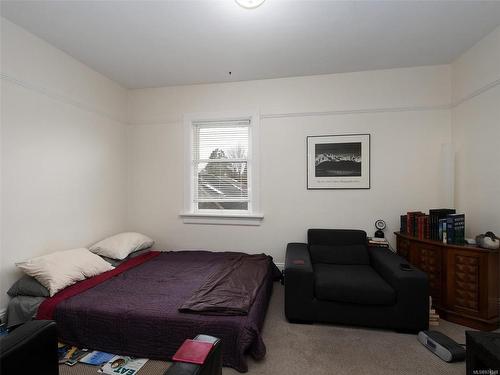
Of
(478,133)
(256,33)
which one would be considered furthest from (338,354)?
(256,33)

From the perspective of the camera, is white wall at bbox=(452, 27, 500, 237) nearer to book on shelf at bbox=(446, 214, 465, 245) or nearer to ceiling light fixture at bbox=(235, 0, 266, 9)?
book on shelf at bbox=(446, 214, 465, 245)

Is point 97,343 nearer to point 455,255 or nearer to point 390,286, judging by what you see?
point 390,286

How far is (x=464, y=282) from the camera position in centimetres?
217

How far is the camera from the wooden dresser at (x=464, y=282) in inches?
81.4

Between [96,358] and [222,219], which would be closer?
[96,358]

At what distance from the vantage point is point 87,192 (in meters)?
2.88

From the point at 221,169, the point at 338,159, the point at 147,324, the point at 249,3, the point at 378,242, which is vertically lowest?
the point at 147,324

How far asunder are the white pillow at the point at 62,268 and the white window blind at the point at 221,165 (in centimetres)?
146

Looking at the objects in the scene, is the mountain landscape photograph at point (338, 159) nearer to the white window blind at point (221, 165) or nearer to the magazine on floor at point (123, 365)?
the white window blind at point (221, 165)

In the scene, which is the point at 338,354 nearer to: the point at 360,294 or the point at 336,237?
the point at 360,294

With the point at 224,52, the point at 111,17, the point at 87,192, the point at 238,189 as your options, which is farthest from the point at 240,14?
the point at 87,192

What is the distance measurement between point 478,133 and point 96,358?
406 centimetres

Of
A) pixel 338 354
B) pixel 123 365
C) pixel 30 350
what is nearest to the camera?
pixel 30 350

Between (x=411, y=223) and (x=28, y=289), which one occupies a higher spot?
(x=411, y=223)
